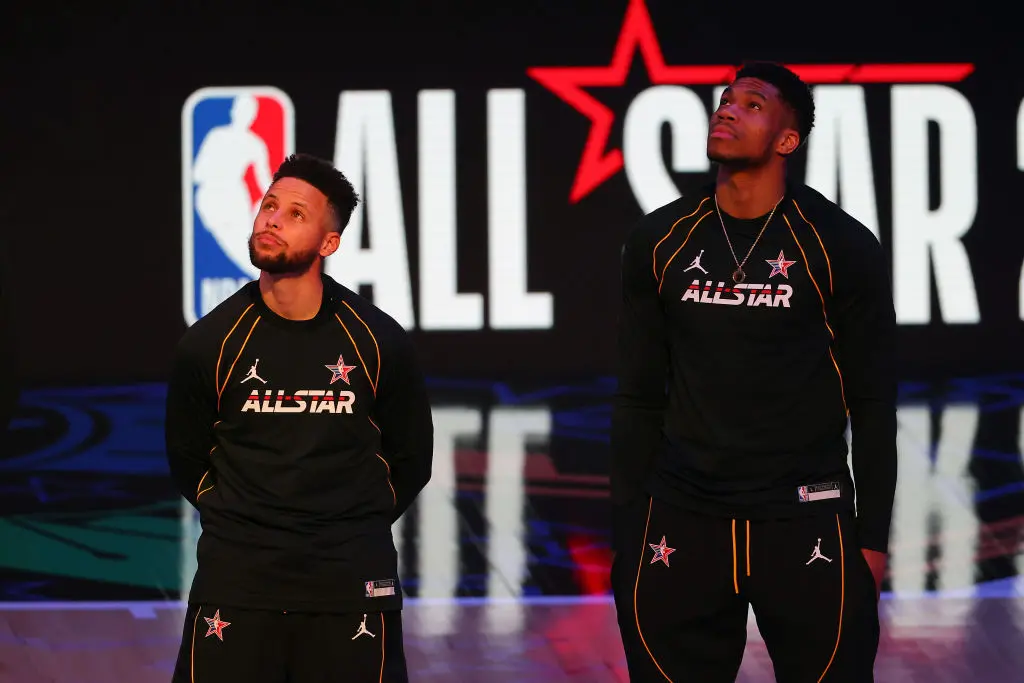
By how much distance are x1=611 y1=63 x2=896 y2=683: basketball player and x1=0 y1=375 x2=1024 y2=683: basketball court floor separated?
4.12ft

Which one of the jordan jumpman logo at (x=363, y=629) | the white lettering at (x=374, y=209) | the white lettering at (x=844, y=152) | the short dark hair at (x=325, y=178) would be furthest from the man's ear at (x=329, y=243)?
the white lettering at (x=844, y=152)

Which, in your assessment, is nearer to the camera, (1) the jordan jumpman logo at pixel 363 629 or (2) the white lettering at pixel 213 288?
(1) the jordan jumpman logo at pixel 363 629

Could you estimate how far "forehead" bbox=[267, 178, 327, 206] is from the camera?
118 inches

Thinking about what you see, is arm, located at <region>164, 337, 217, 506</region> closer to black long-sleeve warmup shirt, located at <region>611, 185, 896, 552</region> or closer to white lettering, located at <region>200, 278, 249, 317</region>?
black long-sleeve warmup shirt, located at <region>611, 185, 896, 552</region>

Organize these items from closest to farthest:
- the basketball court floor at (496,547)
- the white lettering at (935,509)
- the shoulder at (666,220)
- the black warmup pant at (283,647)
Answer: the black warmup pant at (283,647), the shoulder at (666,220), the basketball court floor at (496,547), the white lettering at (935,509)

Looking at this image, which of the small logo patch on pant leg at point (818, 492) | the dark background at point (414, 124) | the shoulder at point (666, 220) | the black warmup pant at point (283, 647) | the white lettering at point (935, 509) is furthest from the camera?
the dark background at point (414, 124)

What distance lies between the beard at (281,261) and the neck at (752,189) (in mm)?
808

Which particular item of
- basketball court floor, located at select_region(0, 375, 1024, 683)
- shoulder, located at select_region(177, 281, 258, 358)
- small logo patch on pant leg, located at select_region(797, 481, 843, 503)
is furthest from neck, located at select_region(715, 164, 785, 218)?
basketball court floor, located at select_region(0, 375, 1024, 683)

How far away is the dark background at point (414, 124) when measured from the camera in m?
10.2

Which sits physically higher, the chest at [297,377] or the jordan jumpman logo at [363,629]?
the chest at [297,377]

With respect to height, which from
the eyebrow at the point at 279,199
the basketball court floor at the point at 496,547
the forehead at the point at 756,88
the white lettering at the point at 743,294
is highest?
the forehead at the point at 756,88

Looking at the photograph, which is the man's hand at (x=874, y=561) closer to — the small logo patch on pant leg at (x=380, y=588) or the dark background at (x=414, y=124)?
the small logo patch on pant leg at (x=380, y=588)

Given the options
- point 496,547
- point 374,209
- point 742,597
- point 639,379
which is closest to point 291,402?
point 639,379

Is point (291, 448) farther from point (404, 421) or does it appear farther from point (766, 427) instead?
point (766, 427)
